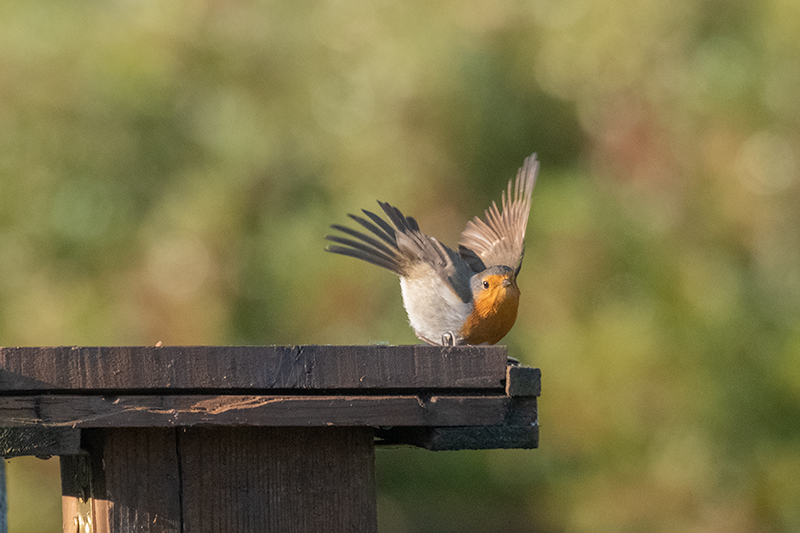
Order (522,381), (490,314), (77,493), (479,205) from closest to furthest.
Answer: (522,381) < (77,493) < (490,314) < (479,205)

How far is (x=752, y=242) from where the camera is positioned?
19.1 feet

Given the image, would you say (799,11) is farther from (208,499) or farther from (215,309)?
(208,499)

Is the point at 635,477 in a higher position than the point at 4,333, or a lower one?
lower

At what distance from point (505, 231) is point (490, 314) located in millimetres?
507

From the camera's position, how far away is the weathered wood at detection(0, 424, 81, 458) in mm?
1614

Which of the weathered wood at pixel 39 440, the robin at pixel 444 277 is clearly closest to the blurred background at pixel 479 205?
the robin at pixel 444 277

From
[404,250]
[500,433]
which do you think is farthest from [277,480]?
[404,250]

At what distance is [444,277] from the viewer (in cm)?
257

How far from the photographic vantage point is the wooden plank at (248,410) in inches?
64.1

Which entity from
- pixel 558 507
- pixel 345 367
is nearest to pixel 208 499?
pixel 345 367

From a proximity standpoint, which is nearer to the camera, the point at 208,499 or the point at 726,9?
the point at 208,499

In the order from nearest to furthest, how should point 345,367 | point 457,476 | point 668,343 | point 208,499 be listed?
point 345,367 → point 208,499 → point 668,343 → point 457,476

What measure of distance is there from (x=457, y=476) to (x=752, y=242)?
2.50 m

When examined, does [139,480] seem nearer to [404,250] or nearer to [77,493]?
[77,493]
